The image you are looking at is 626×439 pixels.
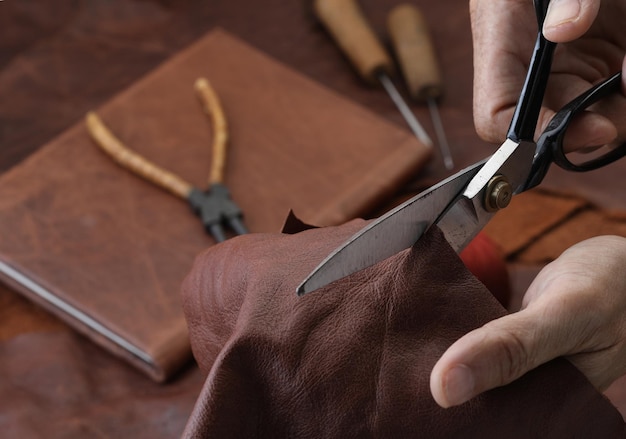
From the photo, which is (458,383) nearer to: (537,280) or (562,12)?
(537,280)

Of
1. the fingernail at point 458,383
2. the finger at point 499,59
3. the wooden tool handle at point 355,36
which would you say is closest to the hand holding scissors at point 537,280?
the fingernail at point 458,383

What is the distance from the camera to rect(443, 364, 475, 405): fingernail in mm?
585

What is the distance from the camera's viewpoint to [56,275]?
1.06 m

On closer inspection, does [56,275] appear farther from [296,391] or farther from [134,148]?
[296,391]

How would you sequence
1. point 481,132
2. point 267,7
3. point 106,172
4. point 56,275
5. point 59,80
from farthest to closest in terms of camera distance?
point 267,7 → point 59,80 → point 106,172 → point 56,275 → point 481,132

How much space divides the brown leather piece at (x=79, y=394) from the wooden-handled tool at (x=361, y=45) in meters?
0.46

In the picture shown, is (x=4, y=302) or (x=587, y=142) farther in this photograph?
(x=4, y=302)

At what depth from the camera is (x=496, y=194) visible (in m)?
0.70

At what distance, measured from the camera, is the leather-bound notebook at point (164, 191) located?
1040mm

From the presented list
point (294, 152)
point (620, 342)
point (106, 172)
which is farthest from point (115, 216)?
point (620, 342)

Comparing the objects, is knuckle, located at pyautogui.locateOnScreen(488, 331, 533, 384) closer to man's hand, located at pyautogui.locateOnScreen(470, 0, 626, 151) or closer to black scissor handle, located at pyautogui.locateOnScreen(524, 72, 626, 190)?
black scissor handle, located at pyautogui.locateOnScreen(524, 72, 626, 190)

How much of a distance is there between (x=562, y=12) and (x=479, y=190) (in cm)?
19

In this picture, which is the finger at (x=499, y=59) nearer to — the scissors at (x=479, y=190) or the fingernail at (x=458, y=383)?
the scissors at (x=479, y=190)

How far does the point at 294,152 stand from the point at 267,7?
1.22 ft
